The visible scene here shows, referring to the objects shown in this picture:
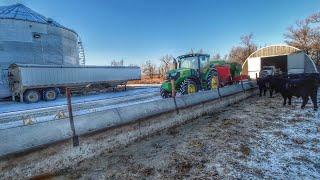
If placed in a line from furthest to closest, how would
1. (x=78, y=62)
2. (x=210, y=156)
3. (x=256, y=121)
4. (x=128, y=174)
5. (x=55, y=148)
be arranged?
1. (x=78, y=62)
2. (x=256, y=121)
3. (x=210, y=156)
4. (x=55, y=148)
5. (x=128, y=174)

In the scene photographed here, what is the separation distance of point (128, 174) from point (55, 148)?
1.62 metres

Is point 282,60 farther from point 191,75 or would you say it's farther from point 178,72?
point 178,72

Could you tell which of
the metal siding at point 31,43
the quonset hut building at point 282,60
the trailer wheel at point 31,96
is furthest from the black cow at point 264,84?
the metal siding at point 31,43

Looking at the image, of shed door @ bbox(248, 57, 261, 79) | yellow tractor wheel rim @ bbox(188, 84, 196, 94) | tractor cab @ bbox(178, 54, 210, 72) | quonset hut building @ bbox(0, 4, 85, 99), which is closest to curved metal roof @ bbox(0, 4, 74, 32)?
quonset hut building @ bbox(0, 4, 85, 99)

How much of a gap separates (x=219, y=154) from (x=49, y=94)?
19.6 meters

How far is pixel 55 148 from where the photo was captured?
5.61 metres

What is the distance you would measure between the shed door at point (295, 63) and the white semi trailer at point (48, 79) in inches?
811

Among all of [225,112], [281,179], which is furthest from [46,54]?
[281,179]

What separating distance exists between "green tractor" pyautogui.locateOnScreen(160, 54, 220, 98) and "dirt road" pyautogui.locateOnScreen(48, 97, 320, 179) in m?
5.08

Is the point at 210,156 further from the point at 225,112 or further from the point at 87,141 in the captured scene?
the point at 225,112

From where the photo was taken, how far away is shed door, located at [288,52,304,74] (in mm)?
31562

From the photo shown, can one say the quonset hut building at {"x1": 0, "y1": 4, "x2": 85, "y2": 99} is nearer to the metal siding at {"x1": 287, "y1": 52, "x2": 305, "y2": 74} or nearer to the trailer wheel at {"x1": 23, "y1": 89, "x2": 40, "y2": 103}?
the trailer wheel at {"x1": 23, "y1": 89, "x2": 40, "y2": 103}

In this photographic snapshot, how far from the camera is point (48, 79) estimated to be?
23.0 m

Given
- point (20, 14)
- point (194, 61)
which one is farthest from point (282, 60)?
point (20, 14)
